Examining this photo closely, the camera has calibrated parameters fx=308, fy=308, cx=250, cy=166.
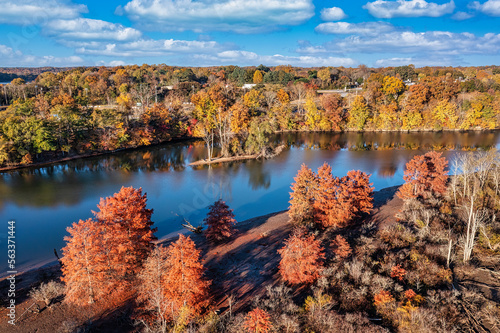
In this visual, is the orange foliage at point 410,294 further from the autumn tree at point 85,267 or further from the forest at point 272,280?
the autumn tree at point 85,267

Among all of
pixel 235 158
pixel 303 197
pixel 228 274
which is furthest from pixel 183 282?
pixel 235 158


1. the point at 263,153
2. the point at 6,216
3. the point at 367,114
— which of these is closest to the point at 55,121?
the point at 6,216

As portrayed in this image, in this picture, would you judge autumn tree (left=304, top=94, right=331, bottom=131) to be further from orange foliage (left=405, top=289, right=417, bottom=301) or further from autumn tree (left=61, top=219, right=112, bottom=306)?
autumn tree (left=61, top=219, right=112, bottom=306)

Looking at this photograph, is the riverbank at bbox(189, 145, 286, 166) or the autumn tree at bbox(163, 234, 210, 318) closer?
the autumn tree at bbox(163, 234, 210, 318)

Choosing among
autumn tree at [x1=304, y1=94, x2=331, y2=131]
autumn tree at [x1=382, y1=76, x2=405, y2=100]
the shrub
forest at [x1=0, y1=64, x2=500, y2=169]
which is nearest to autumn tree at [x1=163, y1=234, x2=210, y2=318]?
the shrub

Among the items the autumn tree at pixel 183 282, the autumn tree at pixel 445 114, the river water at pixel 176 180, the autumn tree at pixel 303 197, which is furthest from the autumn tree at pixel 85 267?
the autumn tree at pixel 445 114

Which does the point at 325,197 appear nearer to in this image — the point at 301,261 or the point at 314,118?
the point at 301,261
